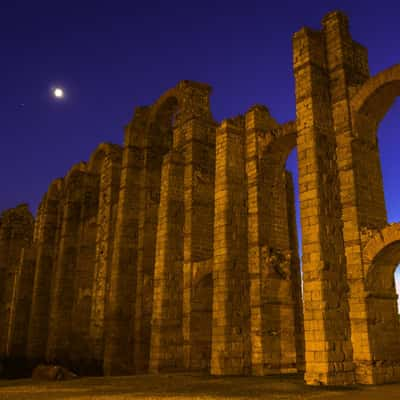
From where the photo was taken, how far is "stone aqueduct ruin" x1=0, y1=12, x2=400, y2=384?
1009cm

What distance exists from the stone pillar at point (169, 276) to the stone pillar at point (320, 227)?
6.04 meters

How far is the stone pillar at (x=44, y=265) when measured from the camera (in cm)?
2438

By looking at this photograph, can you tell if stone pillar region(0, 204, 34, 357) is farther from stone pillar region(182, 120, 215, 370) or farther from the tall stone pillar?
the tall stone pillar

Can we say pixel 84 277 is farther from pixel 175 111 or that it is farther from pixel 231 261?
pixel 231 261

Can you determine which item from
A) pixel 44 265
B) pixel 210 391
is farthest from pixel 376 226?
pixel 44 265

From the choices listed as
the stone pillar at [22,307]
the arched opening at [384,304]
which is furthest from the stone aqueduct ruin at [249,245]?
the stone pillar at [22,307]

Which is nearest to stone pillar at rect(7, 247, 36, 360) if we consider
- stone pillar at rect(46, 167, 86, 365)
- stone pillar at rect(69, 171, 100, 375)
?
stone pillar at rect(46, 167, 86, 365)

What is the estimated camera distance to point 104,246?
20.7m

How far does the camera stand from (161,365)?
46.8 feet

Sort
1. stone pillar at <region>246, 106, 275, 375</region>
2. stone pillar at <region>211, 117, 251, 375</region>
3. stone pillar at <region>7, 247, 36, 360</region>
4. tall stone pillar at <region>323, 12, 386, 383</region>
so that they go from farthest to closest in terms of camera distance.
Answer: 1. stone pillar at <region>7, 247, 36, 360</region>
2. stone pillar at <region>211, 117, 251, 375</region>
3. stone pillar at <region>246, 106, 275, 375</region>
4. tall stone pillar at <region>323, 12, 386, 383</region>

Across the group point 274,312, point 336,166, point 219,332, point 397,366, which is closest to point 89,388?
point 219,332

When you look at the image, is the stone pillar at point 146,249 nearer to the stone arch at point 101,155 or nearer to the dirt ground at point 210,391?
the stone arch at point 101,155

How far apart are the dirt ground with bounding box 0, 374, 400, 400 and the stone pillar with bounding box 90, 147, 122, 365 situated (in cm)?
851

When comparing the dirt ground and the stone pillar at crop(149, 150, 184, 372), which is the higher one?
the stone pillar at crop(149, 150, 184, 372)
